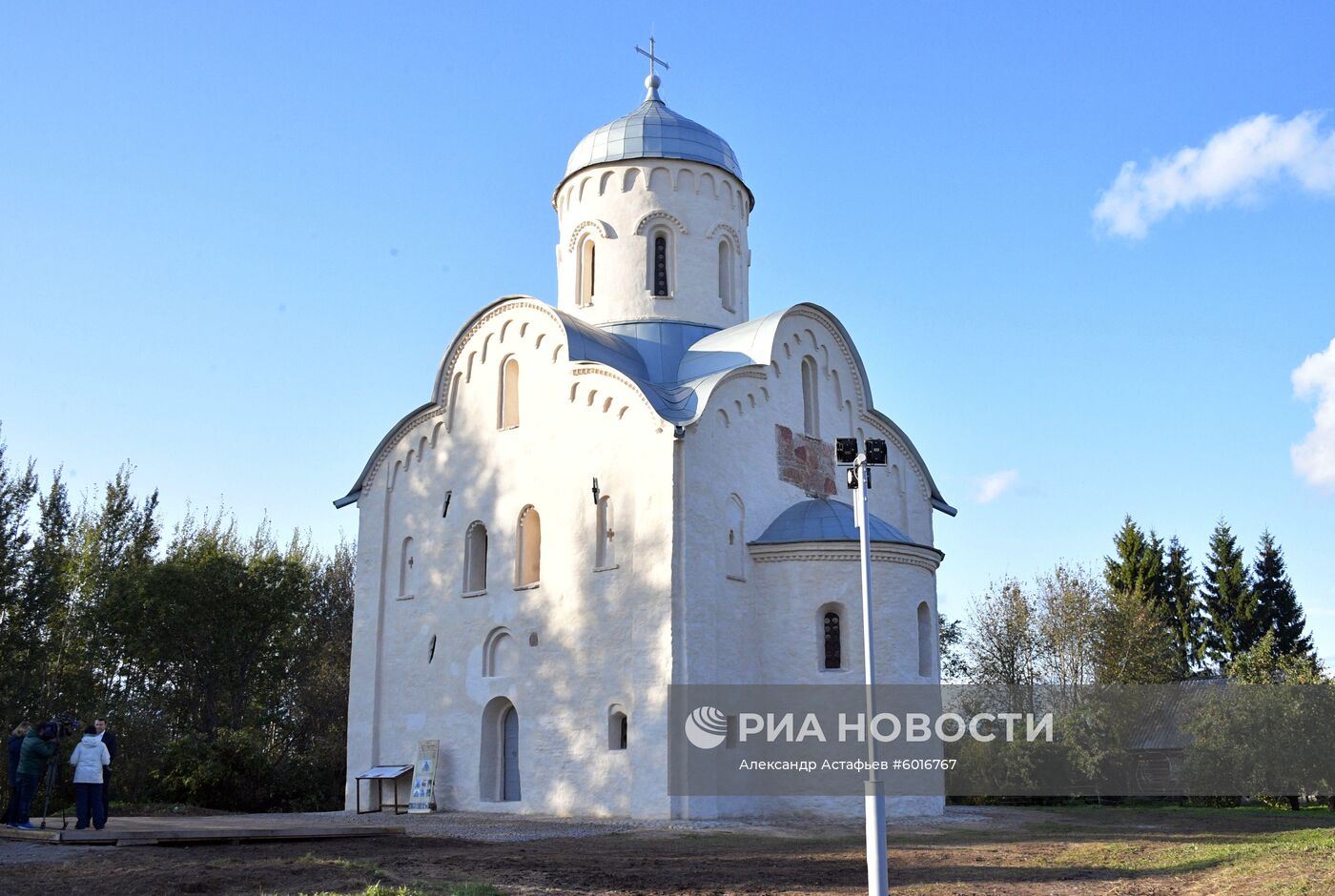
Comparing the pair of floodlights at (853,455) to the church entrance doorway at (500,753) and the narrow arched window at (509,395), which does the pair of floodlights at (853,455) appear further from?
the narrow arched window at (509,395)

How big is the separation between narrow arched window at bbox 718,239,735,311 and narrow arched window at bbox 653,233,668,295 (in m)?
1.33

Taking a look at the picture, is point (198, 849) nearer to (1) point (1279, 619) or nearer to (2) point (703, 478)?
(2) point (703, 478)

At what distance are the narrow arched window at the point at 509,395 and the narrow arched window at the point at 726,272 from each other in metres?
5.36

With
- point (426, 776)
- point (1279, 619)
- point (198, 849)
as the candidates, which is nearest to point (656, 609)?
point (426, 776)

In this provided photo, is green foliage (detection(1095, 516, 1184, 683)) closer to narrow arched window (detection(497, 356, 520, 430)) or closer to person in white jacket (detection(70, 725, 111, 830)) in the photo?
narrow arched window (detection(497, 356, 520, 430))

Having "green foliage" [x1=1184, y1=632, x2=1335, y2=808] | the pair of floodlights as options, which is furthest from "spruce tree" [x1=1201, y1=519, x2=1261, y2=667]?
the pair of floodlights

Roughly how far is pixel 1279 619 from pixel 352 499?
3391cm

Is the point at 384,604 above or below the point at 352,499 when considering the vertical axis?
below

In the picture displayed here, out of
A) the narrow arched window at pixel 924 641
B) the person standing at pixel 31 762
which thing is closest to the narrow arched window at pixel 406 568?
the person standing at pixel 31 762

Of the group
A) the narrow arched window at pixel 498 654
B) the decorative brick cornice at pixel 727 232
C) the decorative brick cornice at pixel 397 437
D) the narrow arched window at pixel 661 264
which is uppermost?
the decorative brick cornice at pixel 727 232

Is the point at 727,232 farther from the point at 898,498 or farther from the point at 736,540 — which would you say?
the point at 736,540

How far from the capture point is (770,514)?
22.8 metres

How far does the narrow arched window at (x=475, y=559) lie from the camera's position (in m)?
24.3

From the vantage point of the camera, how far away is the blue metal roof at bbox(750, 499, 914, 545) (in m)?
21.8
